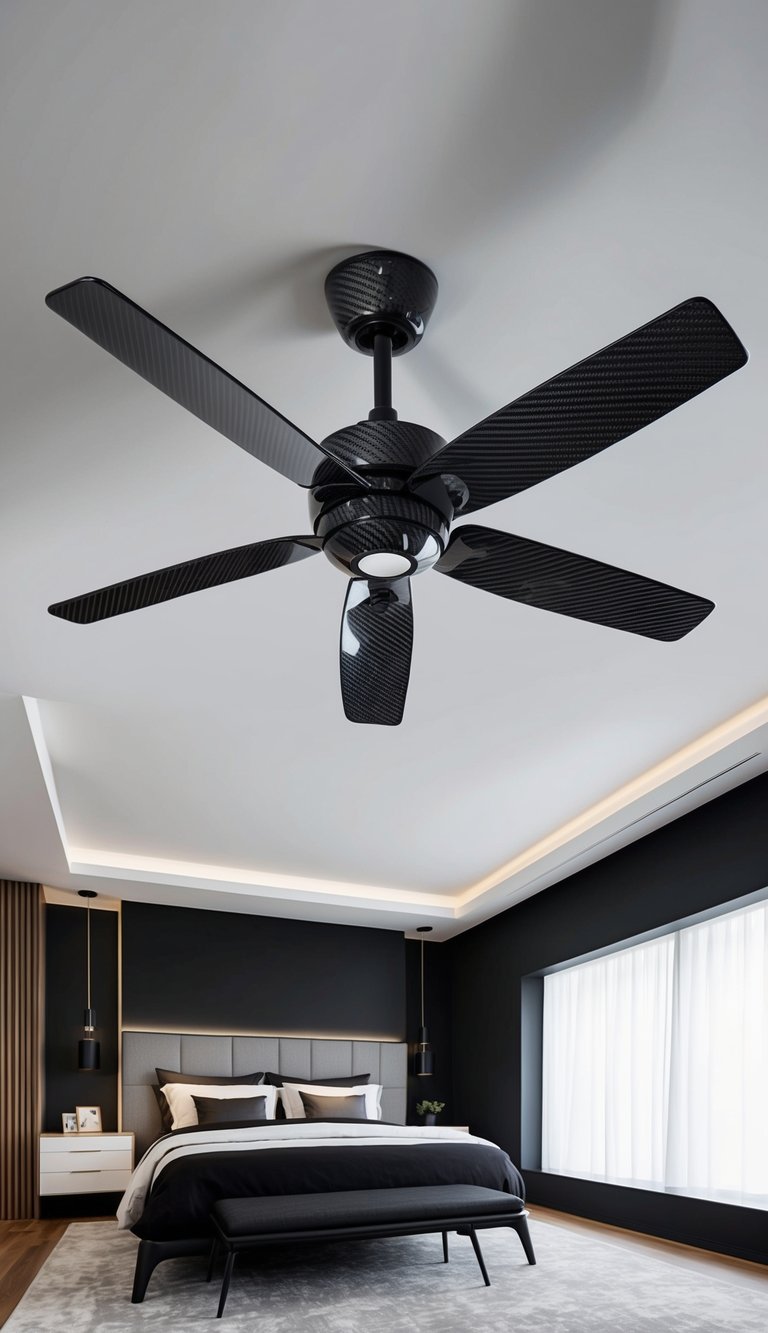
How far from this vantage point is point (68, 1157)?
20.8 ft

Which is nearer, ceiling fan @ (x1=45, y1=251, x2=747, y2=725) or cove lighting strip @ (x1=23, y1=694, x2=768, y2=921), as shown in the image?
ceiling fan @ (x1=45, y1=251, x2=747, y2=725)

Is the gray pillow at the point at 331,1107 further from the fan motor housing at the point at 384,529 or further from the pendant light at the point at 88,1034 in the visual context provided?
the fan motor housing at the point at 384,529

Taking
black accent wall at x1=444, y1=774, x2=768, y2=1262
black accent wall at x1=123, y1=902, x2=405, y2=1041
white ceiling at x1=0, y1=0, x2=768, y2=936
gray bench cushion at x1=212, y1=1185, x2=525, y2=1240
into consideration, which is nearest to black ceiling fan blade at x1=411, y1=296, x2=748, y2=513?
white ceiling at x1=0, y1=0, x2=768, y2=936

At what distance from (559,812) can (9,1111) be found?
3956 mm

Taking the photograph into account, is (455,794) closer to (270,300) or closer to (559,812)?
(559,812)

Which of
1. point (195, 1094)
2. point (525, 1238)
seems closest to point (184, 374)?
point (525, 1238)

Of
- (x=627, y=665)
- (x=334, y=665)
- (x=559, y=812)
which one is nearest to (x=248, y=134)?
(x=334, y=665)

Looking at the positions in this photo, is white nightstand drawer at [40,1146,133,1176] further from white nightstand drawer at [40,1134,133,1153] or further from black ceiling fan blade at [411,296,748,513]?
black ceiling fan blade at [411,296,748,513]

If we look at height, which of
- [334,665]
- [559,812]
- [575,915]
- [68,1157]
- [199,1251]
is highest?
[334,665]

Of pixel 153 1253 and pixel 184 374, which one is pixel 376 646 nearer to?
pixel 184 374

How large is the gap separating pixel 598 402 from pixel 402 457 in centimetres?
50

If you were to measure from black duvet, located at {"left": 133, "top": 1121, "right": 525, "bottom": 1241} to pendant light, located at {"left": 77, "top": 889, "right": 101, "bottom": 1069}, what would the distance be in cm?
230

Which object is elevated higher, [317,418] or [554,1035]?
[317,418]

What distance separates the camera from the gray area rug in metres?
3.77
